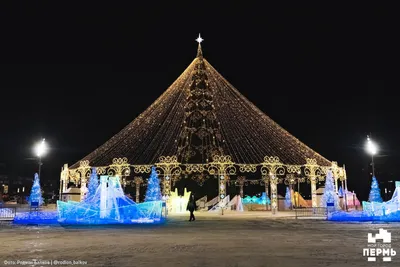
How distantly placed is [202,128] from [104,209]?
13.8 m

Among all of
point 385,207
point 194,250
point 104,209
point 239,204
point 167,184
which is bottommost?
point 239,204

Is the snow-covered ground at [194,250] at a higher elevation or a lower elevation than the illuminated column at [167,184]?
lower

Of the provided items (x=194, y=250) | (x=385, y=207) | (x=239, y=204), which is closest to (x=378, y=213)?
(x=385, y=207)

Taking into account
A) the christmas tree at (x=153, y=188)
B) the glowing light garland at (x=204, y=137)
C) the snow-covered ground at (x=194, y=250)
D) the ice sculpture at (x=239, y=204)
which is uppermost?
the glowing light garland at (x=204, y=137)

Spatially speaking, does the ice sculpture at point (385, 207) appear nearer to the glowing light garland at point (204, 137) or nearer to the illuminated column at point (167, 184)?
the glowing light garland at point (204, 137)

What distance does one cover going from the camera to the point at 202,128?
30031 mm

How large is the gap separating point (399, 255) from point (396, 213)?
12082mm

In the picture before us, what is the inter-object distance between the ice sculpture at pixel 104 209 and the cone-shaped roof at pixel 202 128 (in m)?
10.5

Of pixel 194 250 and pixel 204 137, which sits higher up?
pixel 204 137

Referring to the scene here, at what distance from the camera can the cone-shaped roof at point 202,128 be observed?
92.5ft

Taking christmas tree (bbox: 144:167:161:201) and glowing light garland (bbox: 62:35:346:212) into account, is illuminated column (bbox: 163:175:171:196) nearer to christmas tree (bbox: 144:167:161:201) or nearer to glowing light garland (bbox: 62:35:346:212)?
glowing light garland (bbox: 62:35:346:212)

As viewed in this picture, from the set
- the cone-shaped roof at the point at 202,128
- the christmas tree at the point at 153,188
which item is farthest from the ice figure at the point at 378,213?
the christmas tree at the point at 153,188

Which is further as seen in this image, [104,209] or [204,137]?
[204,137]

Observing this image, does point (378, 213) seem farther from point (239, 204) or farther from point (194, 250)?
point (239, 204)
